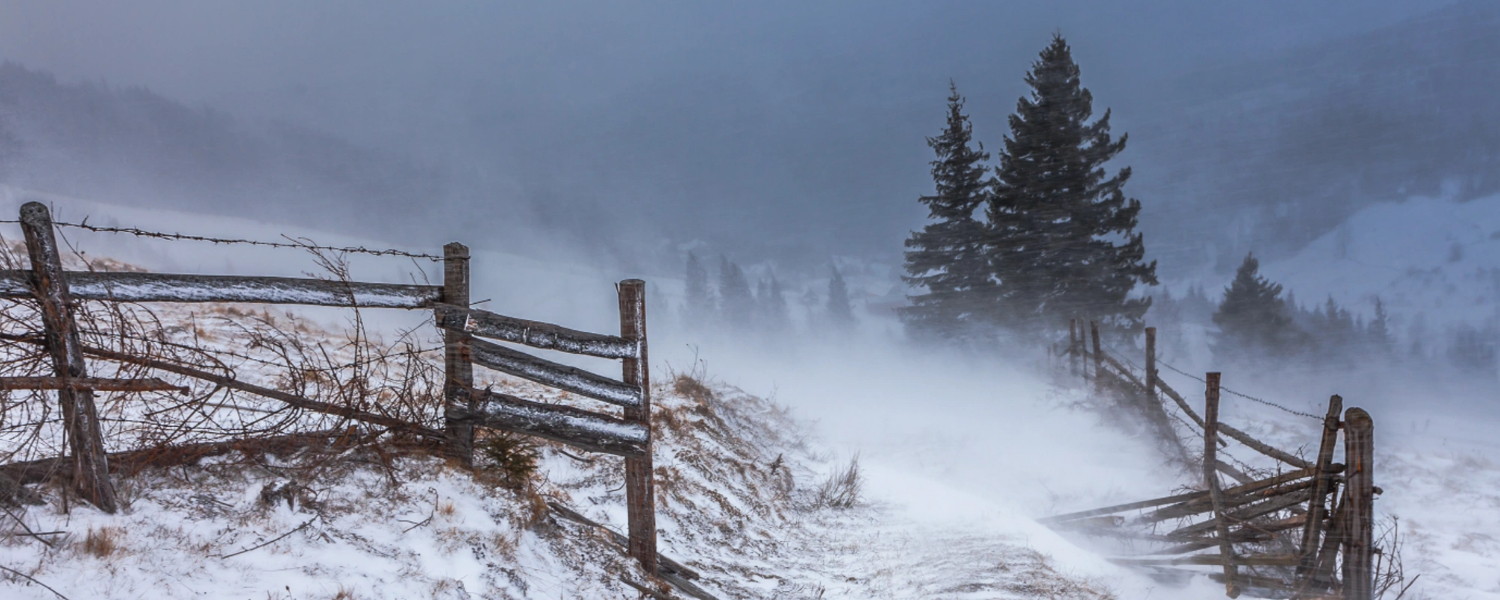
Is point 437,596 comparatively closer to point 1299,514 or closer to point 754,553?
point 754,553

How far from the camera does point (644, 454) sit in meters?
6.25

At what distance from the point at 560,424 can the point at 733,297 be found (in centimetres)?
4711

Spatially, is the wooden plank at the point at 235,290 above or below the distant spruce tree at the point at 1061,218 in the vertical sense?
below

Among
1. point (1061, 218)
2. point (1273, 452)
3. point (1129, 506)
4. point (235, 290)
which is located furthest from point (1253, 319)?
point (235, 290)

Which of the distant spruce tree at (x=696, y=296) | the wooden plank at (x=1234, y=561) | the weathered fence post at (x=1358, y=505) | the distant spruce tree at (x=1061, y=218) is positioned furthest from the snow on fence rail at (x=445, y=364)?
the distant spruce tree at (x=696, y=296)

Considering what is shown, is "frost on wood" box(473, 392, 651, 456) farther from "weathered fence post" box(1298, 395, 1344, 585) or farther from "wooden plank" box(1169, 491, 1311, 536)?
"wooden plank" box(1169, 491, 1311, 536)

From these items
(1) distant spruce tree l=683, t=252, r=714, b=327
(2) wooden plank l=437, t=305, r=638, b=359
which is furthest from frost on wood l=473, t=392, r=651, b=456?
(1) distant spruce tree l=683, t=252, r=714, b=327

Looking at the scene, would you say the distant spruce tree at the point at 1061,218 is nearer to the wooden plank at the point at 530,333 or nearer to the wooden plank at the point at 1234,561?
the wooden plank at the point at 1234,561

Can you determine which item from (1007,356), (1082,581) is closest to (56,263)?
(1082,581)

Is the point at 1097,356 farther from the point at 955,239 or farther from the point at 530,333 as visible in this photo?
the point at 530,333

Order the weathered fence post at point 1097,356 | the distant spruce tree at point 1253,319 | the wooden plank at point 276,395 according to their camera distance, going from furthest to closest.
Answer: the distant spruce tree at point 1253,319 → the weathered fence post at point 1097,356 → the wooden plank at point 276,395

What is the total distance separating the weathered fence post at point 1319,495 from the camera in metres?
6.79

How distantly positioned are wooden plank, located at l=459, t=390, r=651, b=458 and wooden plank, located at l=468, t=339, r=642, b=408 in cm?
18

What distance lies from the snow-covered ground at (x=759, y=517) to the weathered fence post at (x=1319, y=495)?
2.11 m
